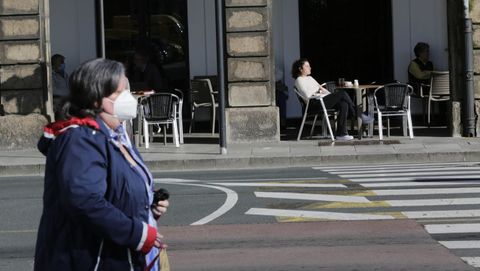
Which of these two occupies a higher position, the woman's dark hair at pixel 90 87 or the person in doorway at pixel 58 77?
the person in doorway at pixel 58 77

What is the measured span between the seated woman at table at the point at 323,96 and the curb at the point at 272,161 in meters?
2.07

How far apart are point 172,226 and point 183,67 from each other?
39.9ft

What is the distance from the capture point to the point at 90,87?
170 inches

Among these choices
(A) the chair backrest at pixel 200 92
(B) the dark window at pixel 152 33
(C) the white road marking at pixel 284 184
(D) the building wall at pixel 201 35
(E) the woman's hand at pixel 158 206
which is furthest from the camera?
(B) the dark window at pixel 152 33

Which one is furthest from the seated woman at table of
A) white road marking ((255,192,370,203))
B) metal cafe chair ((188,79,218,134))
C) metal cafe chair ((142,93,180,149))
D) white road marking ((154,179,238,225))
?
white road marking ((255,192,370,203))

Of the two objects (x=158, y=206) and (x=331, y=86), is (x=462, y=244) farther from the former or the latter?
(x=331, y=86)

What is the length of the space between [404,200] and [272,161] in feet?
16.5

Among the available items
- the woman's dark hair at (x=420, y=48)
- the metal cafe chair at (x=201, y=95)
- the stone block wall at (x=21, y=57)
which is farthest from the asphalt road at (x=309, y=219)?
the woman's dark hair at (x=420, y=48)

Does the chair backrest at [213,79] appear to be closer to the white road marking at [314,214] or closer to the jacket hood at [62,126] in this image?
the white road marking at [314,214]

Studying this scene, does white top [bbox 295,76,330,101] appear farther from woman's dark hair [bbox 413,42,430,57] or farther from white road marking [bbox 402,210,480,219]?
white road marking [bbox 402,210,480,219]

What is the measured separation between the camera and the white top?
18.9 m

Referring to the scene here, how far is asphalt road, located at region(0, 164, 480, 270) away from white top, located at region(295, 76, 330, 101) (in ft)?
12.2

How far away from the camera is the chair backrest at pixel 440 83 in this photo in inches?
805

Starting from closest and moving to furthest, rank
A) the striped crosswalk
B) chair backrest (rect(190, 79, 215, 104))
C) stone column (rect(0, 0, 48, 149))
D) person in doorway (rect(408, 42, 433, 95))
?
the striped crosswalk
stone column (rect(0, 0, 48, 149))
person in doorway (rect(408, 42, 433, 95))
chair backrest (rect(190, 79, 215, 104))
